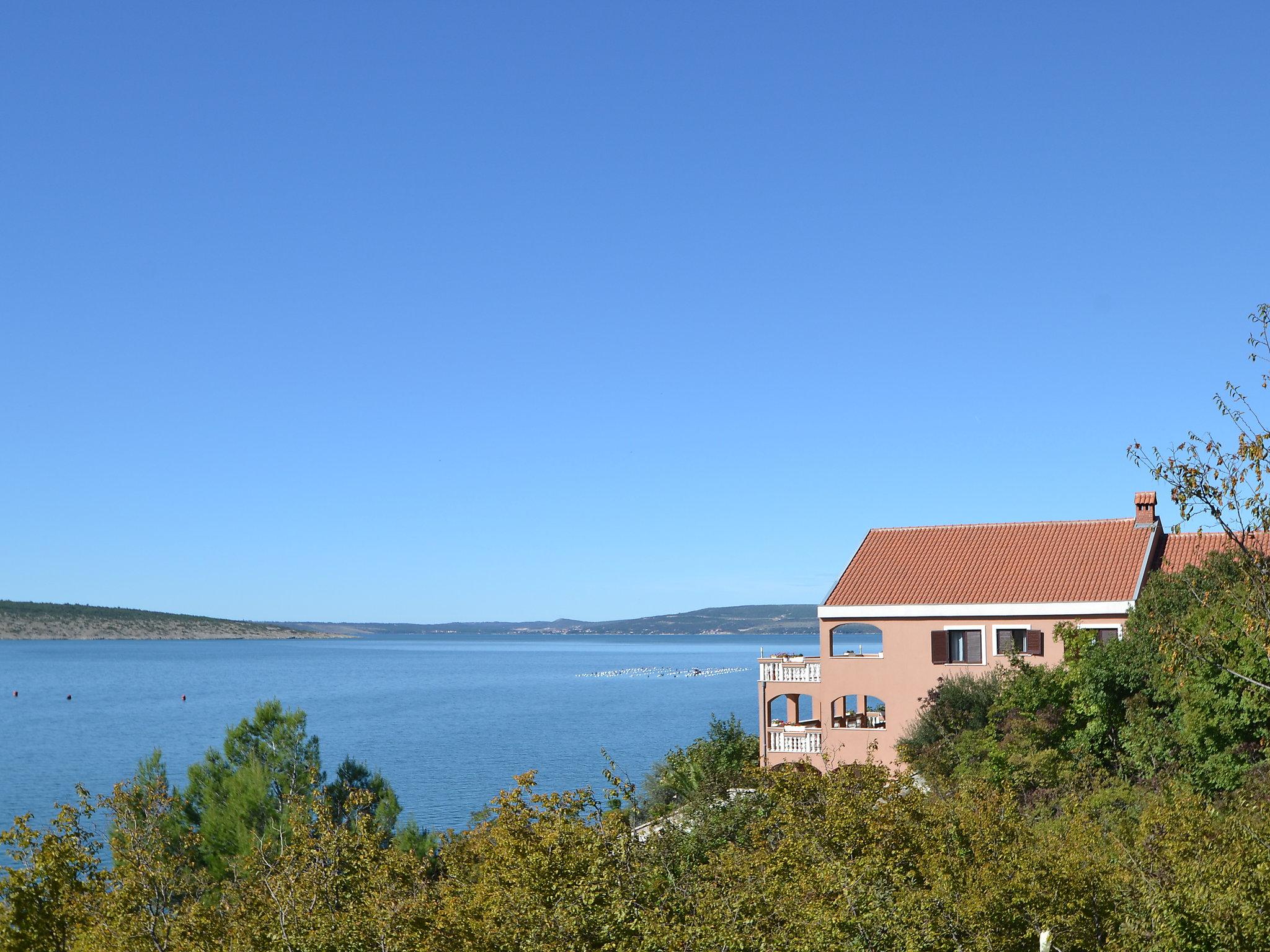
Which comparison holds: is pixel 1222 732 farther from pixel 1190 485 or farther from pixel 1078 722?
pixel 1190 485

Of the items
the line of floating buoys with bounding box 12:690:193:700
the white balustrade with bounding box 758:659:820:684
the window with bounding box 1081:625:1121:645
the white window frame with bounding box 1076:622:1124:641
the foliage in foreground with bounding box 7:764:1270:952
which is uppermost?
the white window frame with bounding box 1076:622:1124:641

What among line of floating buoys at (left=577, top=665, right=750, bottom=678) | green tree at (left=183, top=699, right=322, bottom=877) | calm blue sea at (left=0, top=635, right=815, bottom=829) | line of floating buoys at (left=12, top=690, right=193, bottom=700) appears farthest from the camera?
line of floating buoys at (left=577, top=665, right=750, bottom=678)

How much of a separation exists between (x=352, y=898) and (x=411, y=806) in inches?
1327

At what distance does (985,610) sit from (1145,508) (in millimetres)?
6120

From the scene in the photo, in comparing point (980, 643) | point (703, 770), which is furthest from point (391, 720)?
point (980, 643)

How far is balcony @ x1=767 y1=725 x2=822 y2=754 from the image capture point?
114 ft

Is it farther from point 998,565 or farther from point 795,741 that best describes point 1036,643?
point 795,741

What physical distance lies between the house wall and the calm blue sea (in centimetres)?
1487

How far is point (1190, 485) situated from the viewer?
12.1 m

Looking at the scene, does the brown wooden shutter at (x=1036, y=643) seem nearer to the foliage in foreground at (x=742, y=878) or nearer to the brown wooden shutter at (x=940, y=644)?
the brown wooden shutter at (x=940, y=644)

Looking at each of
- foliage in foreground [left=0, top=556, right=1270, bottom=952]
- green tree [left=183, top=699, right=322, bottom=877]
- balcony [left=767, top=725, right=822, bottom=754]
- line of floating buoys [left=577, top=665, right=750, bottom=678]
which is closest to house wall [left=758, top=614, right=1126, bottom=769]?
balcony [left=767, top=725, right=822, bottom=754]

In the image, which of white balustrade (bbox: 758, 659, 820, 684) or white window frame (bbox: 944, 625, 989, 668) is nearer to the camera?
white window frame (bbox: 944, 625, 989, 668)

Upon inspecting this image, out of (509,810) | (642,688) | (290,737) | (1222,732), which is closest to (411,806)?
(290,737)

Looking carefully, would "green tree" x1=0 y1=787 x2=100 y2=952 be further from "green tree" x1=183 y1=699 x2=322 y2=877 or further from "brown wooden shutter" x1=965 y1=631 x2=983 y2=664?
"brown wooden shutter" x1=965 y1=631 x2=983 y2=664
